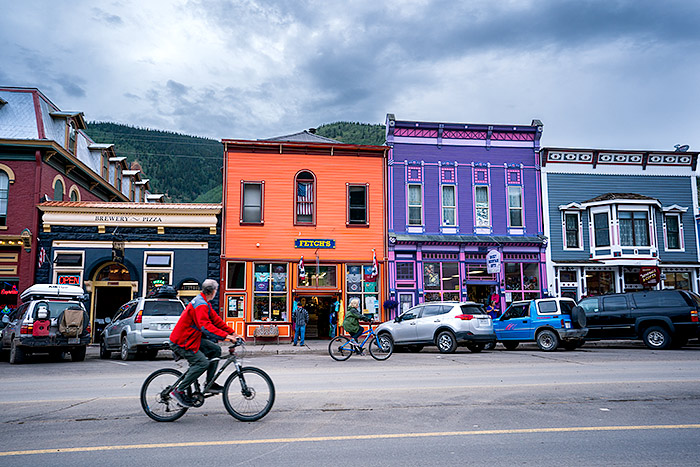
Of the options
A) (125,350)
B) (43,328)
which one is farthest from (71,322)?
(125,350)

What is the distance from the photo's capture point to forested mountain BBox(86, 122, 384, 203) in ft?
291

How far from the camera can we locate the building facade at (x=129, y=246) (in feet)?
78.7

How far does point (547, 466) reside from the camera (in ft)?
17.3

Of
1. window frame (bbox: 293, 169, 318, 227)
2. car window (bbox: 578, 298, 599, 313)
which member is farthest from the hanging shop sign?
car window (bbox: 578, 298, 599, 313)

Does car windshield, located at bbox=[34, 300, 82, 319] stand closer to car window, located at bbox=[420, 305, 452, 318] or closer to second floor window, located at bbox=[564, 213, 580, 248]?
car window, located at bbox=[420, 305, 452, 318]

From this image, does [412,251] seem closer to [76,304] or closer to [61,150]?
[76,304]

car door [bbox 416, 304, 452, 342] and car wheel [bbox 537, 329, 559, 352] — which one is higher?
car door [bbox 416, 304, 452, 342]

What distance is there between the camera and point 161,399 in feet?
23.7

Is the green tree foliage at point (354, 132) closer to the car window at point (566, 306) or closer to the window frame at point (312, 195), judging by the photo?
the window frame at point (312, 195)

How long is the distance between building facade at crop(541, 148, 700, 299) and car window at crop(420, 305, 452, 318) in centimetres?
1078

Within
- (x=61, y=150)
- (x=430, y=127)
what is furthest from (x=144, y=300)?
(x=430, y=127)

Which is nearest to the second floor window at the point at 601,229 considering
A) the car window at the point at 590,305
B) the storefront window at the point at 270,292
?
the car window at the point at 590,305

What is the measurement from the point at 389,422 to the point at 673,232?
2615 centimetres

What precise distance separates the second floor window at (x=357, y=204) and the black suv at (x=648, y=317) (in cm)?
1058
